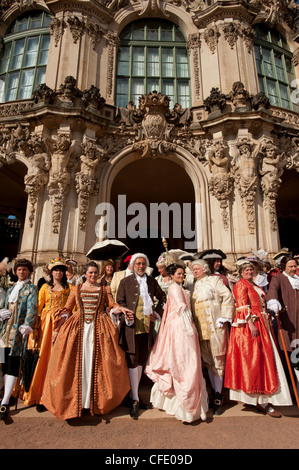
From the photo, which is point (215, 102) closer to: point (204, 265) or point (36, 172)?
point (36, 172)

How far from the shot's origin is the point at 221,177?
9508 mm

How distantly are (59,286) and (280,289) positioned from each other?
3380 millimetres

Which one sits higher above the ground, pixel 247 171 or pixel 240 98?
pixel 240 98

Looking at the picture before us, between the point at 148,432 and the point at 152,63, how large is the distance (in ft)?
43.5

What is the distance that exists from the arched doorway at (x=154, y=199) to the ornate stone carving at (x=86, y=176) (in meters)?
2.32

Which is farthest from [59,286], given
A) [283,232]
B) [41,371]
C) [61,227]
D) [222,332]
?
[283,232]

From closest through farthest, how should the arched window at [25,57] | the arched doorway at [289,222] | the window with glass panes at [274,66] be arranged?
the arched window at [25,57]
the window with glass panes at [274,66]
the arched doorway at [289,222]

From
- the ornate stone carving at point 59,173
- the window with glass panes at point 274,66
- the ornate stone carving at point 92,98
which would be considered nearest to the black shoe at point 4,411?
the ornate stone carving at point 59,173

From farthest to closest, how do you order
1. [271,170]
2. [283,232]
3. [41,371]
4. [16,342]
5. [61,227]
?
1. [283,232]
2. [271,170]
3. [61,227]
4. [41,371]
5. [16,342]

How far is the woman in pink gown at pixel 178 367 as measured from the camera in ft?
10.5

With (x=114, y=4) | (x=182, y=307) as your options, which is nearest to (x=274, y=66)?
(x=114, y=4)

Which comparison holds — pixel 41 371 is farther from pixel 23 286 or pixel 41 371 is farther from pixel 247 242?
pixel 247 242

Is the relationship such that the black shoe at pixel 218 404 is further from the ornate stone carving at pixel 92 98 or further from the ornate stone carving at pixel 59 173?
the ornate stone carving at pixel 92 98

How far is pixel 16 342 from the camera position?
3.62m
